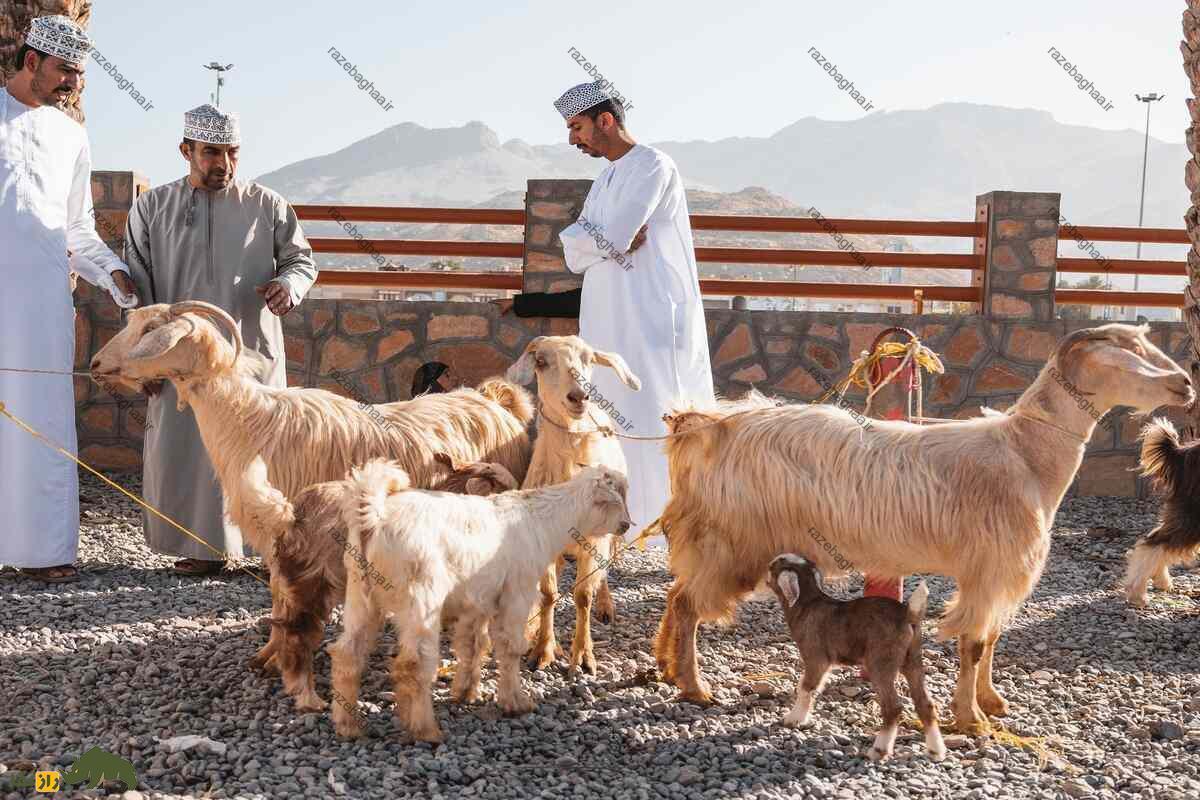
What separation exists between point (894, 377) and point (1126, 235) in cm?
684

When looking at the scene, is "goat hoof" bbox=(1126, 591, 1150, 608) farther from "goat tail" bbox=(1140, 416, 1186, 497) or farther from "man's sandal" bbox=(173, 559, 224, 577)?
"man's sandal" bbox=(173, 559, 224, 577)

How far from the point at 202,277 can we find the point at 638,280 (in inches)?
94.0

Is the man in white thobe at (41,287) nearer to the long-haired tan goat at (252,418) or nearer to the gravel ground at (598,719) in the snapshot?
the gravel ground at (598,719)

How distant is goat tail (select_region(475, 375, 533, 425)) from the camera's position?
5426 mm

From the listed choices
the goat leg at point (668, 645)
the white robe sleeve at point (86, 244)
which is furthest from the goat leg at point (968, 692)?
the white robe sleeve at point (86, 244)

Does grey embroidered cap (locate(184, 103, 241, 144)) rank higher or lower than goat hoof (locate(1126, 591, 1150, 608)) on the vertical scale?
higher

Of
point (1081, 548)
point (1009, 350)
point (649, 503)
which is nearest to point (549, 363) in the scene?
point (649, 503)

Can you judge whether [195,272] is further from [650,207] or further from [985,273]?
[985,273]

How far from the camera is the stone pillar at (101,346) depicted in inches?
368

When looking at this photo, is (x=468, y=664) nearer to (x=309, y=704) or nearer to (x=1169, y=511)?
(x=309, y=704)

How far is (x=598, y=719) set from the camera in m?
4.27

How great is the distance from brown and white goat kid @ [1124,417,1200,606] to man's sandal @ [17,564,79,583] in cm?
596

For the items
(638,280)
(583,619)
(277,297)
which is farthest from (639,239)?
(583,619)

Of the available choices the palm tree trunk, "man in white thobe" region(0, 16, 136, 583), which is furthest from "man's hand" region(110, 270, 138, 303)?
the palm tree trunk
